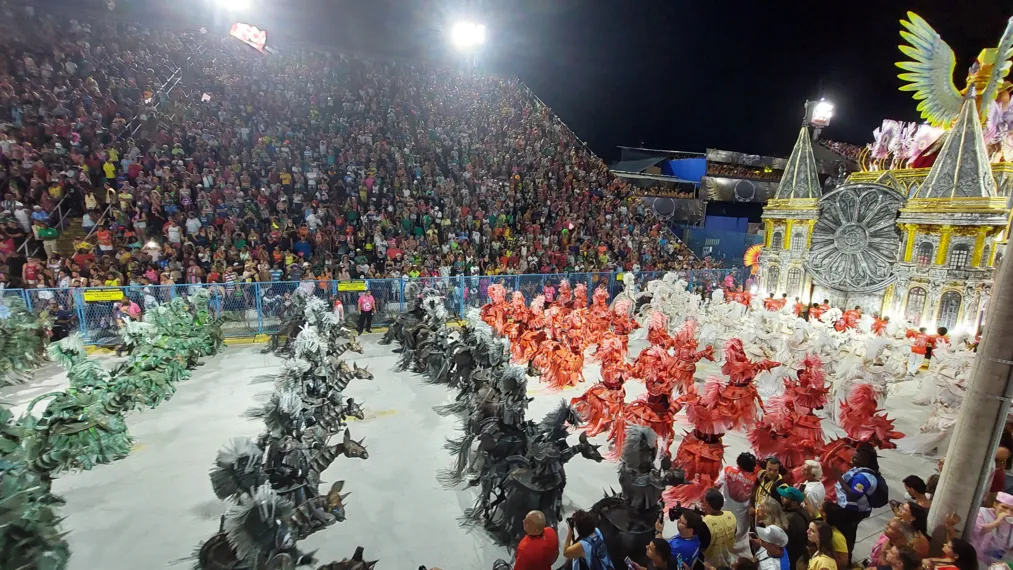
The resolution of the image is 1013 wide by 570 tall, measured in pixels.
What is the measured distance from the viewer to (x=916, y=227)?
35.9 feet

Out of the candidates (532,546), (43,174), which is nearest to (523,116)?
(43,174)

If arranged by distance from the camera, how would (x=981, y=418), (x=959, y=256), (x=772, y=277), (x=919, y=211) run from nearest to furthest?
(x=981, y=418)
(x=959, y=256)
(x=919, y=211)
(x=772, y=277)

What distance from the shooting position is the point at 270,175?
48.3ft

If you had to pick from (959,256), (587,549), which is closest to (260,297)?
(587,549)

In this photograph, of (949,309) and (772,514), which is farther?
(949,309)

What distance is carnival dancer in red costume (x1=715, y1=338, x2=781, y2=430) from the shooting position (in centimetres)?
566

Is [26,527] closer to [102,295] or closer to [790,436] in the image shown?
[790,436]

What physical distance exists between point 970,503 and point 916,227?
10477 millimetres

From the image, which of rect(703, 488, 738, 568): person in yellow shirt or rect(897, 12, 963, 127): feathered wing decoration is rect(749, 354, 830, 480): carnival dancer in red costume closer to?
rect(703, 488, 738, 568): person in yellow shirt

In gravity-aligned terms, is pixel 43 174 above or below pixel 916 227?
above

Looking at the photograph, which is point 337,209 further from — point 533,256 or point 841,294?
point 841,294

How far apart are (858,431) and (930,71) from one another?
11264 mm

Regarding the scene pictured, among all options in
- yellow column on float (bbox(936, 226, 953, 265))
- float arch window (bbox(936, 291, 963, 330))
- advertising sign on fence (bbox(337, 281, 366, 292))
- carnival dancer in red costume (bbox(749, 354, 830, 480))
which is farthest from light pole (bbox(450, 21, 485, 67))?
carnival dancer in red costume (bbox(749, 354, 830, 480))

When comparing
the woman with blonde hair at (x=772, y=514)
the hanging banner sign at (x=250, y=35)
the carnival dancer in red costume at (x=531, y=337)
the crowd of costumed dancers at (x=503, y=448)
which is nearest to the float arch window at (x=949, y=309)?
the carnival dancer in red costume at (x=531, y=337)
